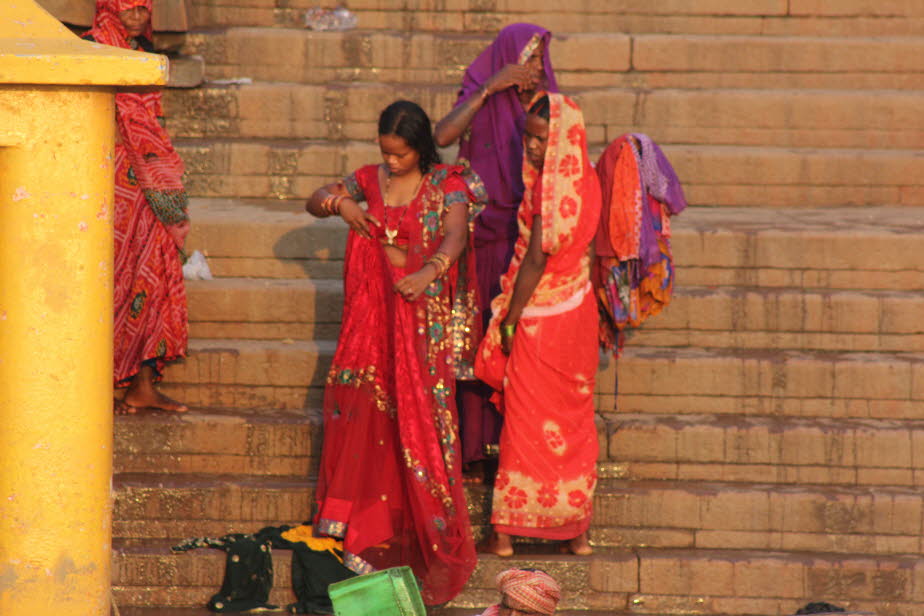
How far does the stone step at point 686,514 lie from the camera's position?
255 inches

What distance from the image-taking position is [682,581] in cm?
634

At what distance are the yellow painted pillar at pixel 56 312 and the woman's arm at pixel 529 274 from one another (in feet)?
6.26

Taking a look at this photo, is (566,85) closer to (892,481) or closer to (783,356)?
(783,356)

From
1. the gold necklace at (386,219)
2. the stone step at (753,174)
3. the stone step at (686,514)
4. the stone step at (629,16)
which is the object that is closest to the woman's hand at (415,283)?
the gold necklace at (386,219)

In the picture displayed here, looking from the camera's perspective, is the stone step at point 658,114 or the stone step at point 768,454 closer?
the stone step at point 768,454

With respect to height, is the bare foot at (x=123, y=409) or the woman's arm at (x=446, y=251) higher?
the woman's arm at (x=446, y=251)

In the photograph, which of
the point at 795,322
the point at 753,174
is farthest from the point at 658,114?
the point at 795,322

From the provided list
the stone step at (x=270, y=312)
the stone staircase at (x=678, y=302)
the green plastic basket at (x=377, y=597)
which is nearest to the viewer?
the green plastic basket at (x=377, y=597)

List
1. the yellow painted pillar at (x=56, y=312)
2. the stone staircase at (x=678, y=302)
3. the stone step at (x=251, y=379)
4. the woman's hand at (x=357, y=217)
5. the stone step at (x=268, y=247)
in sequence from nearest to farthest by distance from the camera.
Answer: the yellow painted pillar at (x=56, y=312) → the woman's hand at (x=357, y=217) → the stone staircase at (x=678, y=302) → the stone step at (x=251, y=379) → the stone step at (x=268, y=247)

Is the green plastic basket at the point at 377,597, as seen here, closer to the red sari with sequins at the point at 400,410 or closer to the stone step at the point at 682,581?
the red sari with sequins at the point at 400,410

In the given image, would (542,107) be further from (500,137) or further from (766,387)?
(766,387)

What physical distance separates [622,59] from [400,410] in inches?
147

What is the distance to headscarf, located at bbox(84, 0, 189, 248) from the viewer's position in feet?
21.6

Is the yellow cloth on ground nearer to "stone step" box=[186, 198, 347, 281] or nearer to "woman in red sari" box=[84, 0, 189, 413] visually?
"woman in red sari" box=[84, 0, 189, 413]
